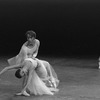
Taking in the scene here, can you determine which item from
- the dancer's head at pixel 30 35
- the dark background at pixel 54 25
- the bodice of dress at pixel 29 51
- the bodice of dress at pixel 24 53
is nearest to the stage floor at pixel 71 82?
the bodice of dress at pixel 24 53

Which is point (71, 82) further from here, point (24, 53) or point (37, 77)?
point (24, 53)

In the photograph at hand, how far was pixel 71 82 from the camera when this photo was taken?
9.66 meters

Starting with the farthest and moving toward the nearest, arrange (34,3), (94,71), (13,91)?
(34,3)
(94,71)
(13,91)

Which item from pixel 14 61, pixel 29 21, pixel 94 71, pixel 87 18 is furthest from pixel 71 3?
pixel 14 61

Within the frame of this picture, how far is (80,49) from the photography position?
1692 cm

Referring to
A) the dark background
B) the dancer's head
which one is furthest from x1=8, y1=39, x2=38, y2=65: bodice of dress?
the dark background

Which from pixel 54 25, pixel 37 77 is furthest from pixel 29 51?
pixel 54 25

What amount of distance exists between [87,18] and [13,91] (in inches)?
895

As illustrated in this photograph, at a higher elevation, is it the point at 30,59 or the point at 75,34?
the point at 75,34

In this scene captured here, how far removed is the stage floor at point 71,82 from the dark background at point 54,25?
2904mm

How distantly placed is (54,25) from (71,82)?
57.3 ft

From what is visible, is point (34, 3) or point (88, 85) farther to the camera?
point (34, 3)

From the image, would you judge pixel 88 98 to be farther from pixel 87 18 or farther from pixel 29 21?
pixel 87 18

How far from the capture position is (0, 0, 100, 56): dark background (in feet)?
57.2
